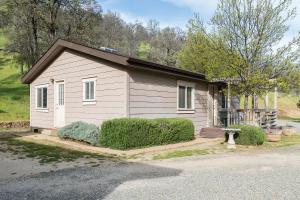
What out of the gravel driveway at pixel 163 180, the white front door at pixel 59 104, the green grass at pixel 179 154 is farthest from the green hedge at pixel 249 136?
the white front door at pixel 59 104

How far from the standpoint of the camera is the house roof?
1136 cm

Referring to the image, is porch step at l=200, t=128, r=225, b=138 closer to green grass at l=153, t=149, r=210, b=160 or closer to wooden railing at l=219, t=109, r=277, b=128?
wooden railing at l=219, t=109, r=277, b=128

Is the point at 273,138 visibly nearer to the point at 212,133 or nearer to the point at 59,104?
the point at 212,133

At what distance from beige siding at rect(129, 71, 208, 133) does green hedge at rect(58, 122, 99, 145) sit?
1.50m

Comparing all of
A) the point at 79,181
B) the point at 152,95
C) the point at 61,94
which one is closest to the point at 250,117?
the point at 152,95

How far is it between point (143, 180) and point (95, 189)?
107 centimetres

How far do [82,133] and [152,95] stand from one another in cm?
307

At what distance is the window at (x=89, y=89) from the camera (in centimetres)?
1322

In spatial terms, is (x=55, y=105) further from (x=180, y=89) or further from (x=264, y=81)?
(x=264, y=81)

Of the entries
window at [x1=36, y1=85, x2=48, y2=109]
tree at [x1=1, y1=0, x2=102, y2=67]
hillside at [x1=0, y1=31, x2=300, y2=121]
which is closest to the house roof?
window at [x1=36, y1=85, x2=48, y2=109]

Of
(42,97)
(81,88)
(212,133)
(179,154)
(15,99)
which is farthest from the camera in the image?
(15,99)

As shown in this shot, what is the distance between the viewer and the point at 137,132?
10992 millimetres

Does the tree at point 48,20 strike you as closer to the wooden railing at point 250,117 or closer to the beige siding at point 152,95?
the wooden railing at point 250,117

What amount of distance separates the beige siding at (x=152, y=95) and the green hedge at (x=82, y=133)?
4.93 ft
